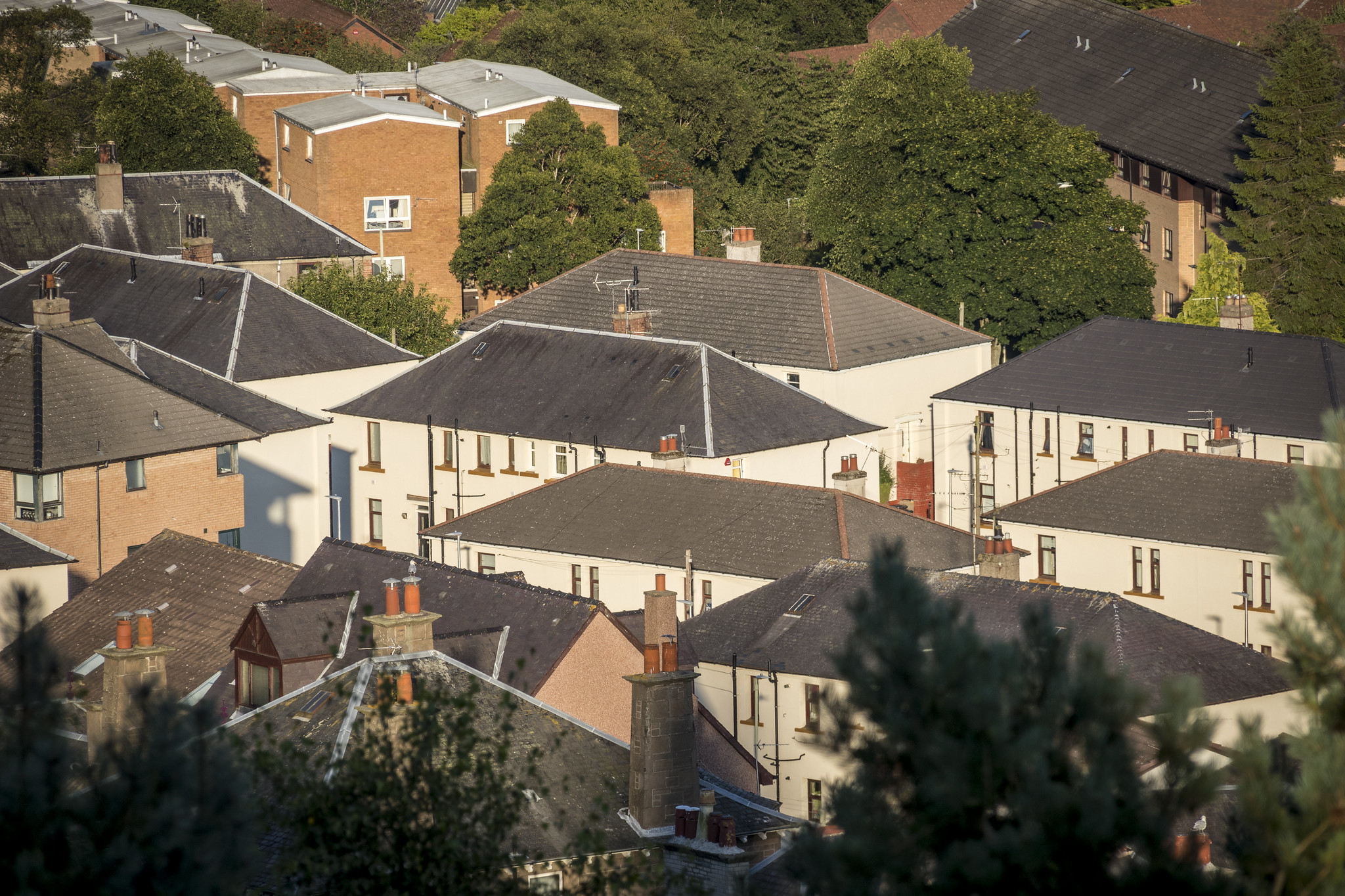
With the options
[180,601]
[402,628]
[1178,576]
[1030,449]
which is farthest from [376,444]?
[402,628]

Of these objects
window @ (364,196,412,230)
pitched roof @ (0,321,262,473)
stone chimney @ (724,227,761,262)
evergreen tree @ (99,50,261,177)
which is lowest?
pitched roof @ (0,321,262,473)

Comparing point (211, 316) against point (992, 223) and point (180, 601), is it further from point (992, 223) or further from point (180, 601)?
point (992, 223)

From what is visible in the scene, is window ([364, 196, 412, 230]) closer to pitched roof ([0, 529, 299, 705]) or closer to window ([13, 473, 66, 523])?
window ([13, 473, 66, 523])

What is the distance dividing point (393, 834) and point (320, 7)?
381ft

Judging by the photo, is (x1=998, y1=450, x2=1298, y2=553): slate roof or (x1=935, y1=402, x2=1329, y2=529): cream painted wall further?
(x1=935, y1=402, x2=1329, y2=529): cream painted wall

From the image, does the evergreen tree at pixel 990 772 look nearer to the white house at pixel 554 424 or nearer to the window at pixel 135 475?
the window at pixel 135 475

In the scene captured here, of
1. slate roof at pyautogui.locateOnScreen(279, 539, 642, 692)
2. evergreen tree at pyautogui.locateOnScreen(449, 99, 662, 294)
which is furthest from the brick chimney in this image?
evergreen tree at pyautogui.locateOnScreen(449, 99, 662, 294)

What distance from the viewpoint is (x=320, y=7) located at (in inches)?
5094

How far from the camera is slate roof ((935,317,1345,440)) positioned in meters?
60.9

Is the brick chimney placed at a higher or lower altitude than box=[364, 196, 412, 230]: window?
lower

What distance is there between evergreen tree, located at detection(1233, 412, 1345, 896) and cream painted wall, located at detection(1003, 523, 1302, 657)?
38952 millimetres

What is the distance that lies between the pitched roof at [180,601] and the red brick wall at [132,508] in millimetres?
5583

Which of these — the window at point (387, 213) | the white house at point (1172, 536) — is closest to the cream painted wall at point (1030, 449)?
the white house at point (1172, 536)

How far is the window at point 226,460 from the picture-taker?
50000 millimetres
